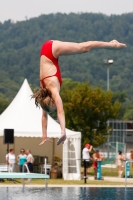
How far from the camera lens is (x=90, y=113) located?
41219mm

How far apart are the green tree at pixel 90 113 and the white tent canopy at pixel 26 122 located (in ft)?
22.8

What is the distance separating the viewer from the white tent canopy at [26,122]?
31625 mm

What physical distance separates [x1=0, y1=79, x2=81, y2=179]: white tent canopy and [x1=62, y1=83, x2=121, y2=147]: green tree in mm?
6953

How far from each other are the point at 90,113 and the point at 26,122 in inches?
369

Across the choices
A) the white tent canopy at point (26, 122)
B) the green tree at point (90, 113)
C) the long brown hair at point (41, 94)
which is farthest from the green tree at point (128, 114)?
the long brown hair at point (41, 94)

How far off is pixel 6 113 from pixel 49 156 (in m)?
4.86

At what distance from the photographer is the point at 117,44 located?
11.6 m

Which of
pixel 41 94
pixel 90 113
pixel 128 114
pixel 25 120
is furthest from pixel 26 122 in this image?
pixel 128 114

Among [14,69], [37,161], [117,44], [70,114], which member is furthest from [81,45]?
[14,69]

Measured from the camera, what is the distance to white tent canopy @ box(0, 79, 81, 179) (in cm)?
3162

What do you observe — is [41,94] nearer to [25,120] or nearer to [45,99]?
[45,99]

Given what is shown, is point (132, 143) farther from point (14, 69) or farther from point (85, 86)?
point (14, 69)

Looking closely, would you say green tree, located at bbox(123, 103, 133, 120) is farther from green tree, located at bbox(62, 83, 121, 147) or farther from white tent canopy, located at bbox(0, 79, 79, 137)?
white tent canopy, located at bbox(0, 79, 79, 137)

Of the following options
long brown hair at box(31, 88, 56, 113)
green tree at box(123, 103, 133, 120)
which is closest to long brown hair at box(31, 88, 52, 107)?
long brown hair at box(31, 88, 56, 113)
